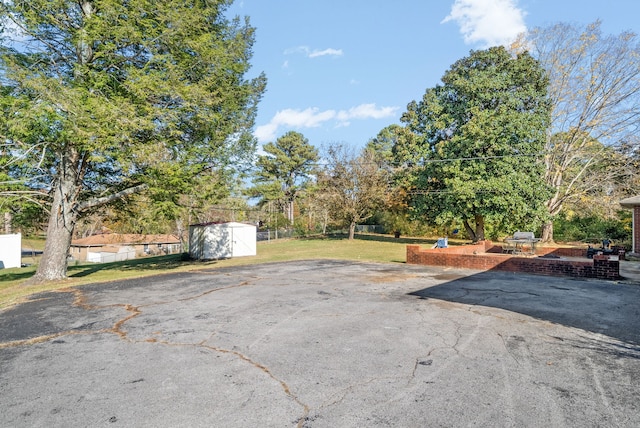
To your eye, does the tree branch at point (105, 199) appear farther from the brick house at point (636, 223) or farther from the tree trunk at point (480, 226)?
the brick house at point (636, 223)

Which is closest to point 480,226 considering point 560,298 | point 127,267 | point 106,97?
point 560,298

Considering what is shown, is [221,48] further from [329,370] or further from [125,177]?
[329,370]

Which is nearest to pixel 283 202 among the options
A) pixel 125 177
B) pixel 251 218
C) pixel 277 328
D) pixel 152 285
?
pixel 251 218

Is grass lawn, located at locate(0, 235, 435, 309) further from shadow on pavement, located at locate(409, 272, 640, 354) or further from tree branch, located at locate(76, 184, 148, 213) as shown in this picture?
shadow on pavement, located at locate(409, 272, 640, 354)

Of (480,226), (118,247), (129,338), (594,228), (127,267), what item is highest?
(480,226)

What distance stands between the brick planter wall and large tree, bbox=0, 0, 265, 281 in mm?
9752

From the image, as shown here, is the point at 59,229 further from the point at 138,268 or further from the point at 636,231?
the point at 636,231

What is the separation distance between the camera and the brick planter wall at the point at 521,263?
10.6 metres

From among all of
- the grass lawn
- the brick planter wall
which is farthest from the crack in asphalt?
the brick planter wall

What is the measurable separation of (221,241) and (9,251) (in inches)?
716

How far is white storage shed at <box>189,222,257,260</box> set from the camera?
72.4ft

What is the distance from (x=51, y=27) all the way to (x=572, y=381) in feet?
55.6

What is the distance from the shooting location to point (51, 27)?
12445 mm

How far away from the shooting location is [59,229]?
12.7 metres
